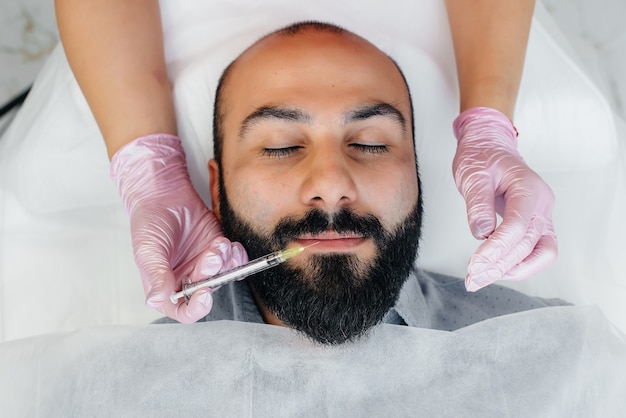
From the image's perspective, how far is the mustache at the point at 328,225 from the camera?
992mm

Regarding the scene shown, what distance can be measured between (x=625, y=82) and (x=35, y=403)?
1.62 metres

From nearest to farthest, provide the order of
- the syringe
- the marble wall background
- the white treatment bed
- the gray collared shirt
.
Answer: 1. the syringe
2. the gray collared shirt
3. the white treatment bed
4. the marble wall background

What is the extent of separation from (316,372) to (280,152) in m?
0.35

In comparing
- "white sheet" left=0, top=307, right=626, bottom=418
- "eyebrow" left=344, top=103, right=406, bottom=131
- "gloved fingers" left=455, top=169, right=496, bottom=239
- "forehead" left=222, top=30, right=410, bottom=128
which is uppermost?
"forehead" left=222, top=30, right=410, bottom=128

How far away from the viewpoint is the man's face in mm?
990

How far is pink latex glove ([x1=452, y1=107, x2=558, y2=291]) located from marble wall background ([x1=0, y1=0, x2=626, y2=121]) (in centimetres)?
84

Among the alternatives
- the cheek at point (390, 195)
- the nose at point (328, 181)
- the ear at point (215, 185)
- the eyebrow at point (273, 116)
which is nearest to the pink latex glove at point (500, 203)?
the cheek at point (390, 195)

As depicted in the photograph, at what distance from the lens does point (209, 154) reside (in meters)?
1.34

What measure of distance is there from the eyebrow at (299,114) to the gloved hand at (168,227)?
184 millimetres

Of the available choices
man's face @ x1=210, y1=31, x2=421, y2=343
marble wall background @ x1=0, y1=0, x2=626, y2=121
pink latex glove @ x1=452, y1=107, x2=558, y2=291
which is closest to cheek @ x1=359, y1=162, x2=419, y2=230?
man's face @ x1=210, y1=31, x2=421, y2=343

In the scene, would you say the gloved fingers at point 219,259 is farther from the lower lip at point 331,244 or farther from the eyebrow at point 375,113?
→ the eyebrow at point 375,113

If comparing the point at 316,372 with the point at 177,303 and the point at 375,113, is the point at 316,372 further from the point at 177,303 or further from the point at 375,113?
the point at 375,113

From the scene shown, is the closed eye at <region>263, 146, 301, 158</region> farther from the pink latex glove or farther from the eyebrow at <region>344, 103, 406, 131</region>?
the pink latex glove

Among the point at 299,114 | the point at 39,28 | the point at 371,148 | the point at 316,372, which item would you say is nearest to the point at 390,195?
the point at 371,148
